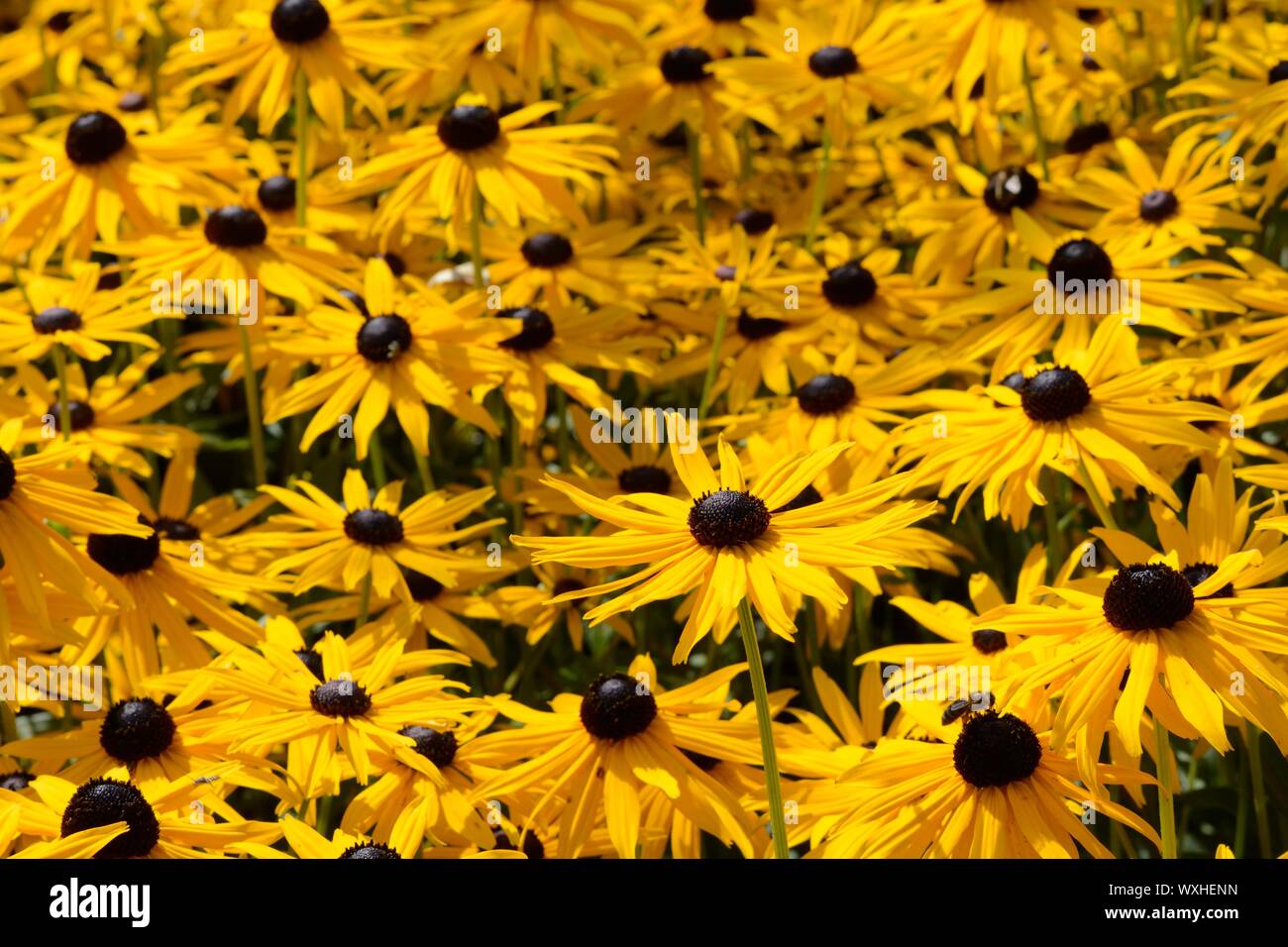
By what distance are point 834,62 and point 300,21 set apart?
1001 millimetres

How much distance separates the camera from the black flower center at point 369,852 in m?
1.90

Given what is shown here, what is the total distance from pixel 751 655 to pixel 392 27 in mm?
2176

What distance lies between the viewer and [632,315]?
10.5ft

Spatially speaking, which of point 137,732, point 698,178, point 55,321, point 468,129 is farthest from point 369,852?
point 698,178

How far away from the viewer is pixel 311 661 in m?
2.42

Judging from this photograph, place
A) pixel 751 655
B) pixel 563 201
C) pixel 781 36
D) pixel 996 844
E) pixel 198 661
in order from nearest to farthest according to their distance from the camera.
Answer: pixel 751 655 < pixel 996 844 < pixel 198 661 < pixel 563 201 < pixel 781 36

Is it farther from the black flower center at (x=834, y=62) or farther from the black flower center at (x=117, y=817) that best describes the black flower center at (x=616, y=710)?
the black flower center at (x=834, y=62)

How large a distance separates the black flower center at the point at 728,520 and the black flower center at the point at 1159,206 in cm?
142

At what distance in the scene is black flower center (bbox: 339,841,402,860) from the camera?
6.25 feet

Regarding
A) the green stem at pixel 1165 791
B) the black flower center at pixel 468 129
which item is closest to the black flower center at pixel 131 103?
the black flower center at pixel 468 129

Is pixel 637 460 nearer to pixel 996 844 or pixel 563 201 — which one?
pixel 563 201

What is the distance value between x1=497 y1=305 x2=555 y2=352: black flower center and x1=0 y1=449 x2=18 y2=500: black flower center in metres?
0.95

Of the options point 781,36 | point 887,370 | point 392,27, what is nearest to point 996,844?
point 887,370

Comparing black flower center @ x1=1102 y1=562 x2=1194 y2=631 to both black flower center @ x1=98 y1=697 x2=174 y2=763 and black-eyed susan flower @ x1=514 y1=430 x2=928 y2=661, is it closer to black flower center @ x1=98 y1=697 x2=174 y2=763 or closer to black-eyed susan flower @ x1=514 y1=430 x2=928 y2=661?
black-eyed susan flower @ x1=514 y1=430 x2=928 y2=661
